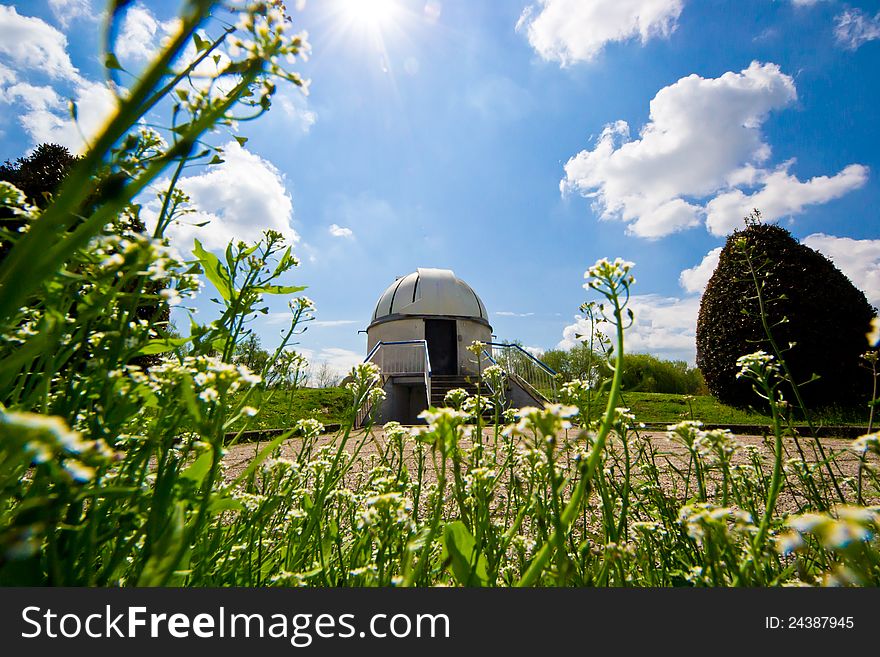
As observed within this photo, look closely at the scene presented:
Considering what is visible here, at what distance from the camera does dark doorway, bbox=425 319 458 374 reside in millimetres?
18734

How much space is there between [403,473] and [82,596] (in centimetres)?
142

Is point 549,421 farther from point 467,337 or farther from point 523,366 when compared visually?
point 467,337

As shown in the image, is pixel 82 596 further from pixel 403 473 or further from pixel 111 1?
pixel 403 473

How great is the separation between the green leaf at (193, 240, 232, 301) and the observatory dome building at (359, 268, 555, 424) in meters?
12.1

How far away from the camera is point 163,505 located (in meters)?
0.90

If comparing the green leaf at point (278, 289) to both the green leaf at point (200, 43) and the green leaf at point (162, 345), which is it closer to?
the green leaf at point (162, 345)

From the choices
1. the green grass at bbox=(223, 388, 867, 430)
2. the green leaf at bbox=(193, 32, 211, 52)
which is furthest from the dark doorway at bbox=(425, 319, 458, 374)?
the green leaf at bbox=(193, 32, 211, 52)

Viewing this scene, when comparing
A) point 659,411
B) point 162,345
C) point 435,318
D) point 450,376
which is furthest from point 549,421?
point 435,318

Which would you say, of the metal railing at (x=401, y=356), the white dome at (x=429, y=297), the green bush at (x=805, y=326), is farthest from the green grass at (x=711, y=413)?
the white dome at (x=429, y=297)

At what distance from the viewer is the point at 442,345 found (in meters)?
19.0

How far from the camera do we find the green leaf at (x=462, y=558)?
100 cm

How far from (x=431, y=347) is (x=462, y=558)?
17802mm

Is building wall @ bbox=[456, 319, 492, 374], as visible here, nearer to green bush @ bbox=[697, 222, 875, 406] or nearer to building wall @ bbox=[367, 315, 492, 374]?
building wall @ bbox=[367, 315, 492, 374]

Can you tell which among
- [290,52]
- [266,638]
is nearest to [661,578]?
[266,638]
